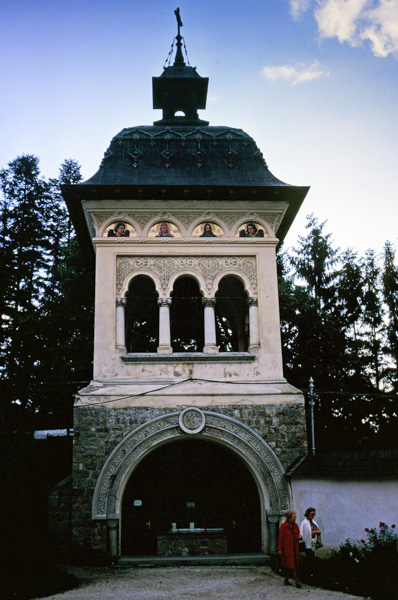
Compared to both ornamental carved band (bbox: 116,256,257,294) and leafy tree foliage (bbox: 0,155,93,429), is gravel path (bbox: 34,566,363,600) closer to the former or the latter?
ornamental carved band (bbox: 116,256,257,294)

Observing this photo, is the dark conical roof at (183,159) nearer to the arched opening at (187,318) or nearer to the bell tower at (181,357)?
the bell tower at (181,357)

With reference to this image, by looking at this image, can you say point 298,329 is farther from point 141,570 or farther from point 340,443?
point 141,570

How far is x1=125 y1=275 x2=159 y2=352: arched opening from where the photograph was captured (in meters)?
16.0

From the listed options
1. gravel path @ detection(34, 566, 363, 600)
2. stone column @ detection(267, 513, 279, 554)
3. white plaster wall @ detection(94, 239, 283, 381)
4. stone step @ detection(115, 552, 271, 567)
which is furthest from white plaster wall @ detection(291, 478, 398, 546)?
white plaster wall @ detection(94, 239, 283, 381)

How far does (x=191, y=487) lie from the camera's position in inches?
554

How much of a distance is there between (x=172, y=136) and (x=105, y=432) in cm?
749

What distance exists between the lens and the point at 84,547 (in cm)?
1179

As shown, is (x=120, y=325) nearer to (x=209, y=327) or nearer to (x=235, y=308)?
(x=209, y=327)

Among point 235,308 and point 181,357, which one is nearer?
point 181,357

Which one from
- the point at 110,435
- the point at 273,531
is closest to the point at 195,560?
the point at 273,531

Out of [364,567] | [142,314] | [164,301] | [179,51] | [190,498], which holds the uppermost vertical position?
[179,51]

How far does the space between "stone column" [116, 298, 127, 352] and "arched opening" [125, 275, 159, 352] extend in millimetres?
1010

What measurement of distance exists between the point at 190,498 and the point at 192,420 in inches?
95.0

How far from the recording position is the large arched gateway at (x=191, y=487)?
40.2 ft
